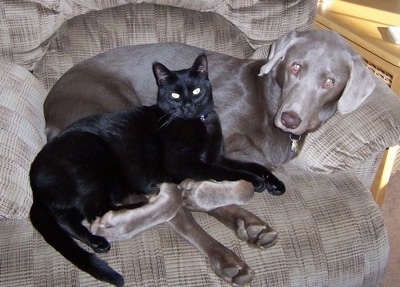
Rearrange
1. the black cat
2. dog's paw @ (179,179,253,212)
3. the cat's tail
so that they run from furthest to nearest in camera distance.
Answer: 1. dog's paw @ (179,179,253,212)
2. the black cat
3. the cat's tail

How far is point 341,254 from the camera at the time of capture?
1.62 metres

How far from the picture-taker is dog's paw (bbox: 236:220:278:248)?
1.58 meters

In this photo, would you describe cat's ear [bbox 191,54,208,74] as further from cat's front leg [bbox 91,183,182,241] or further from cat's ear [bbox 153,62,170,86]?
cat's front leg [bbox 91,183,182,241]

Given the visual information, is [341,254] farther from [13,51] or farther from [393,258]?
[13,51]

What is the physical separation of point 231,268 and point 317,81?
28.8 inches

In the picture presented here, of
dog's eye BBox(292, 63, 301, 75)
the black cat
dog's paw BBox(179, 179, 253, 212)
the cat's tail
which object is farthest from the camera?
dog's eye BBox(292, 63, 301, 75)

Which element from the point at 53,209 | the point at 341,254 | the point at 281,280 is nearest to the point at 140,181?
the point at 53,209

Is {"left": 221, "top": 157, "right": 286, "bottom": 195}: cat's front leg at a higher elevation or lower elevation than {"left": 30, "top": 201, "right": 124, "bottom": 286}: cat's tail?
lower

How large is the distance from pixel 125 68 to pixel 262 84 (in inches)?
22.9

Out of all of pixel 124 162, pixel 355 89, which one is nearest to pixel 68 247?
pixel 124 162

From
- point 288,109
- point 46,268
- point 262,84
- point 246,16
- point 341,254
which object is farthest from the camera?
point 246,16

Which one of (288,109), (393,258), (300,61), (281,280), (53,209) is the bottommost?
(393,258)

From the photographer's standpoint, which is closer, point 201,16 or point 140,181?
point 140,181

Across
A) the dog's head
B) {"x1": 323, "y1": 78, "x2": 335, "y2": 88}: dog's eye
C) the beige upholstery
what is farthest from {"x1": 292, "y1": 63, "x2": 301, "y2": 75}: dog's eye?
the beige upholstery
